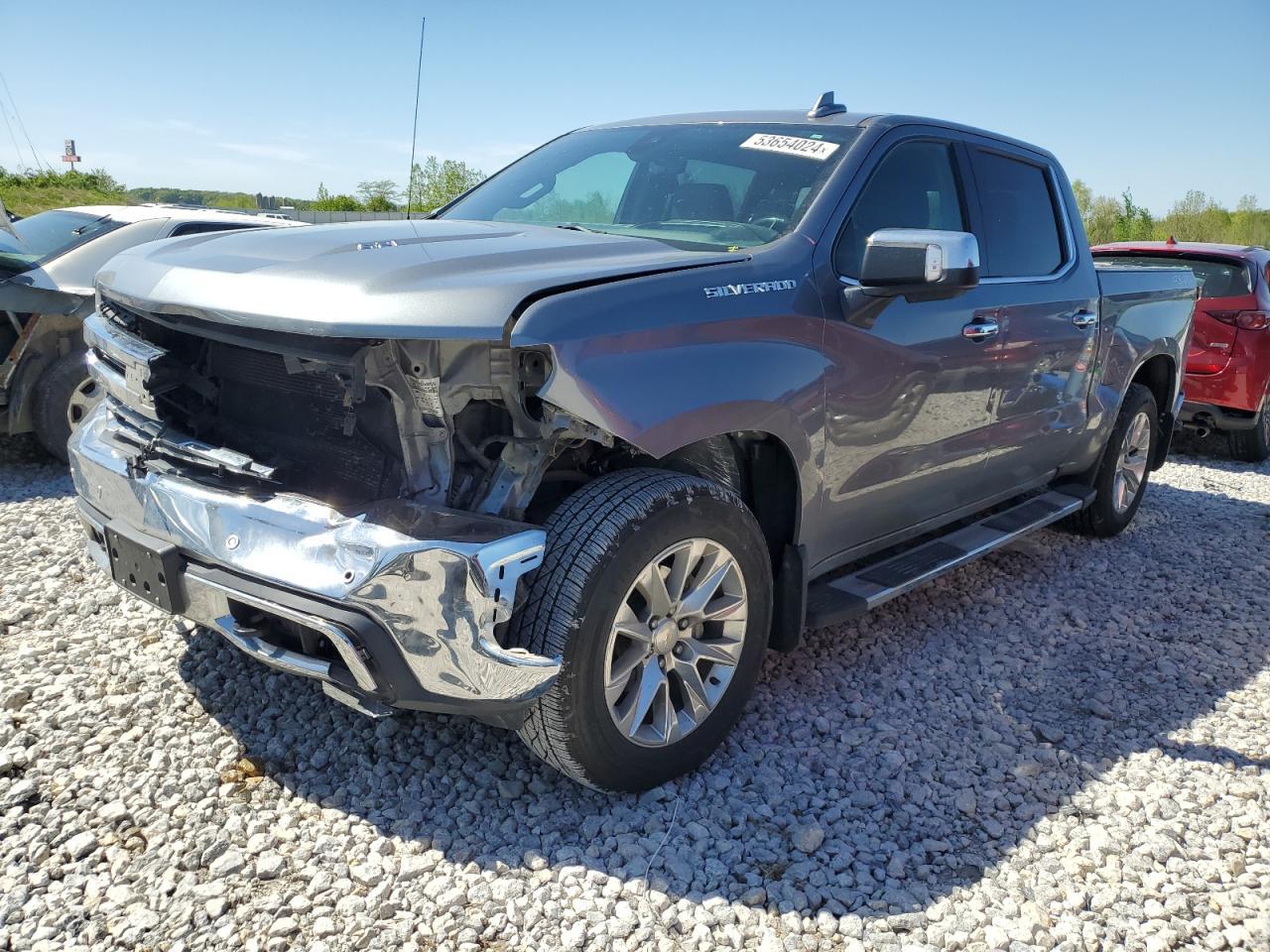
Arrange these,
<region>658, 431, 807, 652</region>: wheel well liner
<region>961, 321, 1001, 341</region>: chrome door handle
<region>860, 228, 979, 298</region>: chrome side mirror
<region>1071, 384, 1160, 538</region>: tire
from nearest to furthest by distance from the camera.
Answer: <region>860, 228, 979, 298</region>: chrome side mirror
<region>658, 431, 807, 652</region>: wheel well liner
<region>961, 321, 1001, 341</region>: chrome door handle
<region>1071, 384, 1160, 538</region>: tire

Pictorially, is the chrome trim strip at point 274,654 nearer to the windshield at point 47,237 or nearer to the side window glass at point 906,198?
the side window glass at point 906,198

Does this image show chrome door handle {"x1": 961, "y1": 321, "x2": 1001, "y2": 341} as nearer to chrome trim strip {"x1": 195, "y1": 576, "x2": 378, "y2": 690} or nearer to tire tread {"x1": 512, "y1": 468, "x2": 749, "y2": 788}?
tire tread {"x1": 512, "y1": 468, "x2": 749, "y2": 788}

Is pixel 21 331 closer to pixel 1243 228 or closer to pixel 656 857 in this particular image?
pixel 656 857

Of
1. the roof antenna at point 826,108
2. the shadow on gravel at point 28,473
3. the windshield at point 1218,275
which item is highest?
the roof antenna at point 826,108

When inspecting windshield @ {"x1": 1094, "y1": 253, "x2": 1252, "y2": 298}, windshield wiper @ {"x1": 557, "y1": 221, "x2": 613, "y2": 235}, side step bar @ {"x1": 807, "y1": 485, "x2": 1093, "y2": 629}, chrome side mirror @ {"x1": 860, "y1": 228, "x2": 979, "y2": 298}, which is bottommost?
side step bar @ {"x1": 807, "y1": 485, "x2": 1093, "y2": 629}

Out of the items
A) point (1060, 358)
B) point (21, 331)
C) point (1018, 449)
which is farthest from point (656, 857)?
point (21, 331)

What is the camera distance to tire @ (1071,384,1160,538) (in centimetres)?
521

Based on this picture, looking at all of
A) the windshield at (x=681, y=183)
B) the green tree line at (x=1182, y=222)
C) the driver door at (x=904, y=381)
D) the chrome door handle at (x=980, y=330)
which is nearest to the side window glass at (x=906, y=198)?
the driver door at (x=904, y=381)

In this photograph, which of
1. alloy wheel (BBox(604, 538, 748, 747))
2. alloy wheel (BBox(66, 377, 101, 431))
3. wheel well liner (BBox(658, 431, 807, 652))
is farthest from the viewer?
alloy wheel (BBox(66, 377, 101, 431))

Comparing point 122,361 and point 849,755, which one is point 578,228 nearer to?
point 122,361

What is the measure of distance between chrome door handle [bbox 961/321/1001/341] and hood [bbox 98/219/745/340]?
3.85 feet

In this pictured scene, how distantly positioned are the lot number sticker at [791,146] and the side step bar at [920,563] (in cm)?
146

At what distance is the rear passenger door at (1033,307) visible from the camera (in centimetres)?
394

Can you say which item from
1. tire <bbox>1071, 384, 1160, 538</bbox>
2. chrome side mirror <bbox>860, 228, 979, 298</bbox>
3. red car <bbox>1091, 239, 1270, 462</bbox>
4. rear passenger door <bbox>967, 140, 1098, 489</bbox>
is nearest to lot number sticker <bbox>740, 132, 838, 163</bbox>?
chrome side mirror <bbox>860, 228, 979, 298</bbox>
